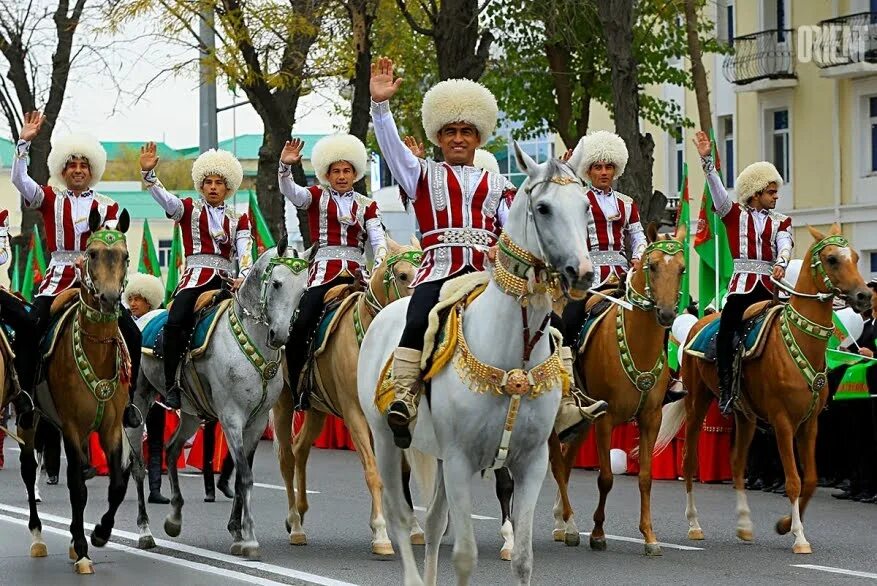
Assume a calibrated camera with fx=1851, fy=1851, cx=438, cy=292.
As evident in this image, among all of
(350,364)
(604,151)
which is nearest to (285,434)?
(350,364)

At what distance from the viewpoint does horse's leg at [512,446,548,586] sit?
30.8ft

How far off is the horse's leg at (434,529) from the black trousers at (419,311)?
0.84 metres

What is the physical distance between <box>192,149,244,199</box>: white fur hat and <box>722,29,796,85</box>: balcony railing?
27.0 metres

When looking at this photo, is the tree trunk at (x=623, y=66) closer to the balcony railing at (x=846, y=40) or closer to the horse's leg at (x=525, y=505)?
the horse's leg at (x=525, y=505)

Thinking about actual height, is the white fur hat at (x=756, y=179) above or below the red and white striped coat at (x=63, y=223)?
above

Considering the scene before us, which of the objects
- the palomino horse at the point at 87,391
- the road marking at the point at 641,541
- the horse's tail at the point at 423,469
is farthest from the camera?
the road marking at the point at 641,541

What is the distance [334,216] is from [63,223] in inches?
103

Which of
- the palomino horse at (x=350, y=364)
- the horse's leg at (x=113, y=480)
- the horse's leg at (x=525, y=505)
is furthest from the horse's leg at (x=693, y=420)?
the horse's leg at (x=525, y=505)

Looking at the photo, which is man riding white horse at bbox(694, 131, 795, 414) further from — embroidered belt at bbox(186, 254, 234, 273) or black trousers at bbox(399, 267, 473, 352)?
black trousers at bbox(399, 267, 473, 352)

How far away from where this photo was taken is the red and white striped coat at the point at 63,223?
1382 centimetres

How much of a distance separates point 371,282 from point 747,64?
29.6 m

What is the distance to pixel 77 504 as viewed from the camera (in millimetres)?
12805

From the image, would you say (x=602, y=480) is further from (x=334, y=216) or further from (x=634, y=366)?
(x=334, y=216)

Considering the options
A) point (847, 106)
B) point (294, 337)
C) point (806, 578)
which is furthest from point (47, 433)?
point (847, 106)
